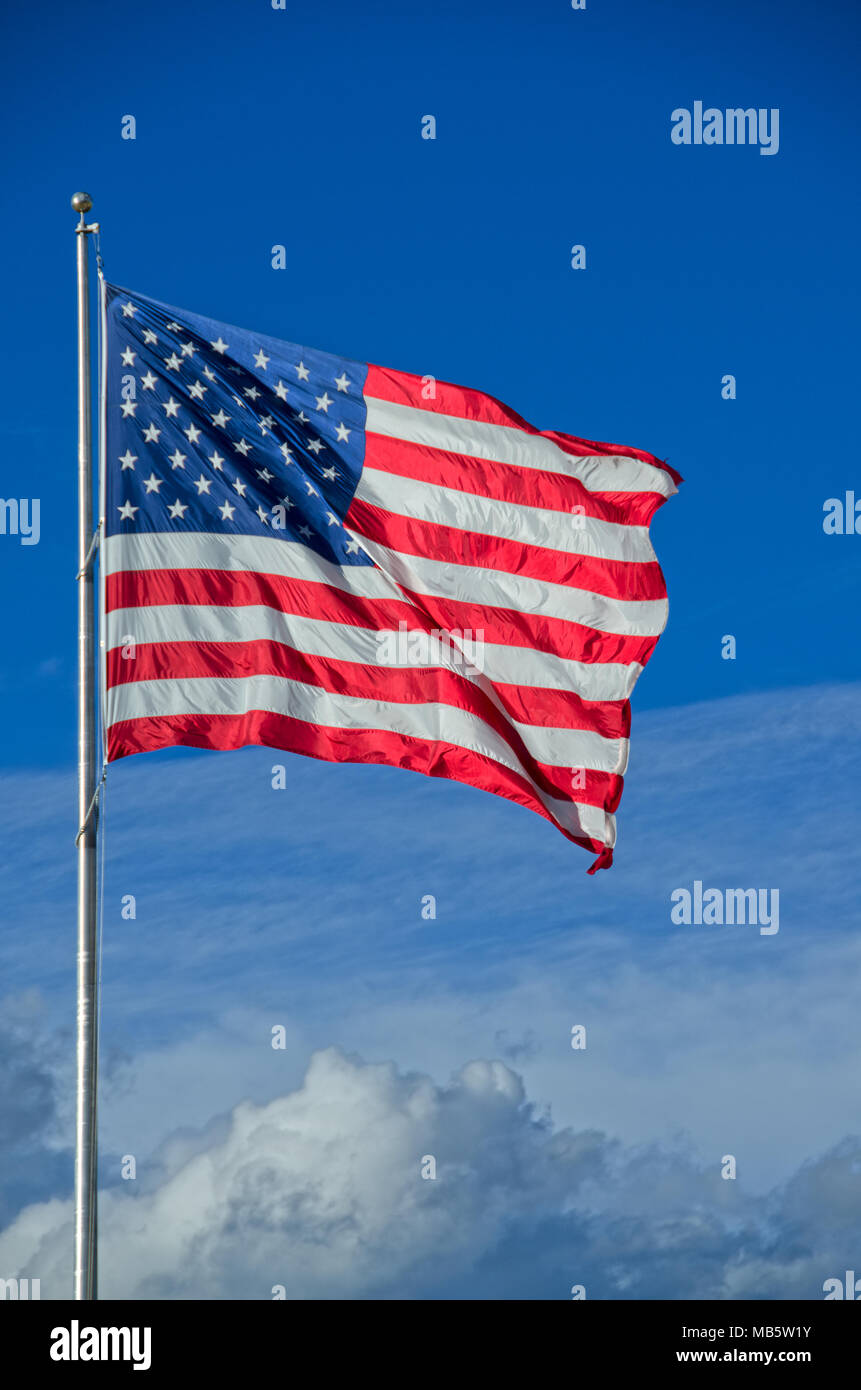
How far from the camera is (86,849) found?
21.4m

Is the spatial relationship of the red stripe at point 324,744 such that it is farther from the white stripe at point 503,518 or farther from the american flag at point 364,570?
the white stripe at point 503,518

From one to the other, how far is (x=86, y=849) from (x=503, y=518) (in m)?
8.24

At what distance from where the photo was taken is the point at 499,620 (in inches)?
1022

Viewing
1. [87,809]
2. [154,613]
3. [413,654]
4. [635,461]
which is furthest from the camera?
[635,461]

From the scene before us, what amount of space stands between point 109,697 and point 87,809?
1.45m

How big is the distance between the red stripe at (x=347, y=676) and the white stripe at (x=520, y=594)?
132 centimetres

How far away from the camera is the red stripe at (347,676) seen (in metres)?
22.8

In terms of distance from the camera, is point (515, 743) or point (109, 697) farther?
point (515, 743)

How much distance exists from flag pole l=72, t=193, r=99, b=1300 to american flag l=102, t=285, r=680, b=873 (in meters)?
0.40

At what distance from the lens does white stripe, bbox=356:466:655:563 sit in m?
25.9
